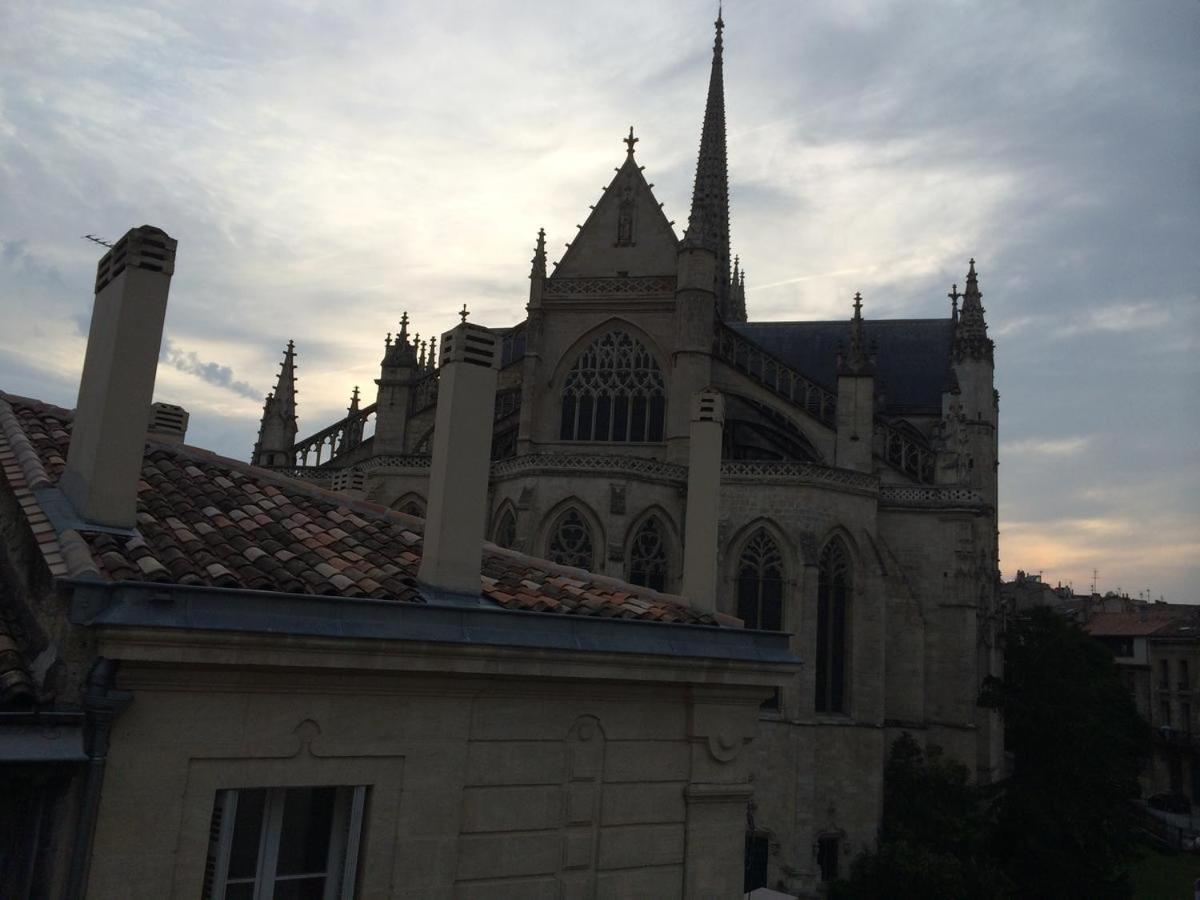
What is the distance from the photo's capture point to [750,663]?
8.66 meters

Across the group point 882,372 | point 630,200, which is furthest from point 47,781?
point 882,372

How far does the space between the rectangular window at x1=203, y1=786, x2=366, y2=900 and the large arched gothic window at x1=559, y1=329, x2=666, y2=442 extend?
80.6 ft

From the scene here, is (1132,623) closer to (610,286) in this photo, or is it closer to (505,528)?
(610,286)

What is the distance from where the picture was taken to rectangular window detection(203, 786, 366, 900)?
262 inches

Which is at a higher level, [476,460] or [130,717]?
[476,460]

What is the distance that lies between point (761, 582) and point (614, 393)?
8.09 meters

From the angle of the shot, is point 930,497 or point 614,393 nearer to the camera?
point 930,497

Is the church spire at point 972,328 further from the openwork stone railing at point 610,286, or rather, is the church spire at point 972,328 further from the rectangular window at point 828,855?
the rectangular window at point 828,855

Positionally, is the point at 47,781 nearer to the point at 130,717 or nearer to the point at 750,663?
the point at 130,717

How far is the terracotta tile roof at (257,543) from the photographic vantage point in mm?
7039

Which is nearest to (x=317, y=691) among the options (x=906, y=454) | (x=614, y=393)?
(x=614, y=393)

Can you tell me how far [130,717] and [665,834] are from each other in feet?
14.0

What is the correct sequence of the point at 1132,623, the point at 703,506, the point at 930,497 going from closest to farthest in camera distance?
the point at 703,506 < the point at 930,497 < the point at 1132,623

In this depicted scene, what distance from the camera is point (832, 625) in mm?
27797
